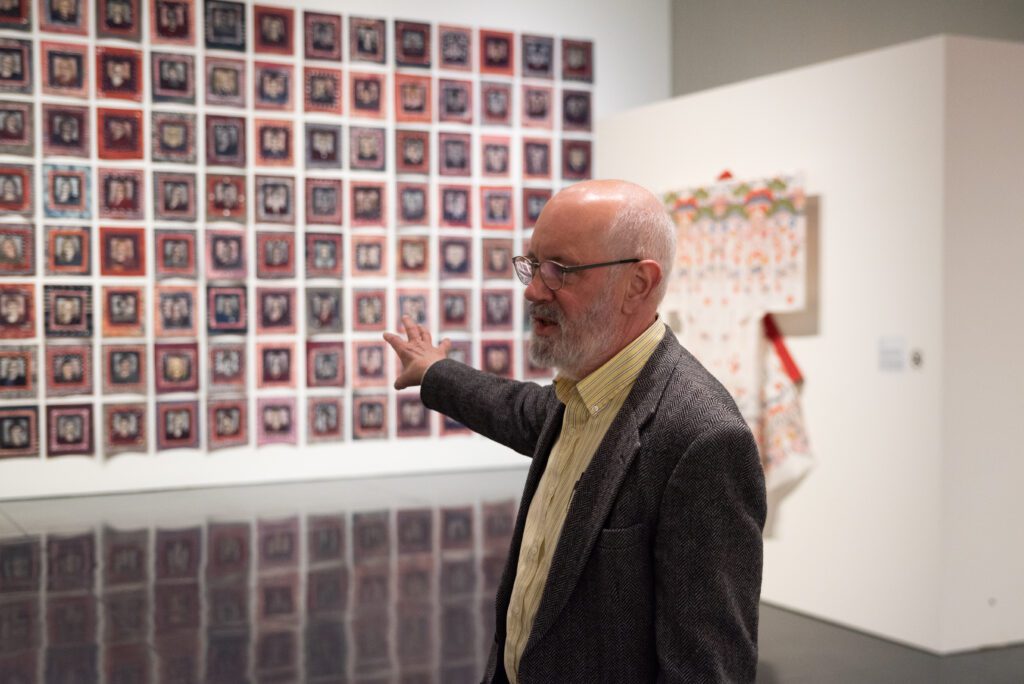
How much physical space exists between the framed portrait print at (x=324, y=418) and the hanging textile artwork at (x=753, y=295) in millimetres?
4938

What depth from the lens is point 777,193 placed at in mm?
6836

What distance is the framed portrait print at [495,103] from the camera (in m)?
12.2

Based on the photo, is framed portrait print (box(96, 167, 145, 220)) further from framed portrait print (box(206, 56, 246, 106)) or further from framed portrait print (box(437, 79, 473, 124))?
framed portrait print (box(437, 79, 473, 124))

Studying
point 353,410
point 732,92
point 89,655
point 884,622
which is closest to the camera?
point 89,655

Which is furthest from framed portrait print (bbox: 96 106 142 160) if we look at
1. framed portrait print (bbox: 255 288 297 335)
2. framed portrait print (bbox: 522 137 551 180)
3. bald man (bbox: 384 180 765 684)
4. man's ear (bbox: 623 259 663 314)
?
man's ear (bbox: 623 259 663 314)

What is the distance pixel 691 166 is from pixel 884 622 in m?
3.05

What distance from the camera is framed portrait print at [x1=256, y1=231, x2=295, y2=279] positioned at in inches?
442

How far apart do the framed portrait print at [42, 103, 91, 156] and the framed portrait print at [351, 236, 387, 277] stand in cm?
258

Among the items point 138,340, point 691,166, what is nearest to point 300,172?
point 138,340

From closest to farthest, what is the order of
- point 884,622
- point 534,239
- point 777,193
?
point 534,239 < point 884,622 < point 777,193

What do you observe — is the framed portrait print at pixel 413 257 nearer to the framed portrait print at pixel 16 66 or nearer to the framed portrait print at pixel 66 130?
the framed portrait print at pixel 66 130

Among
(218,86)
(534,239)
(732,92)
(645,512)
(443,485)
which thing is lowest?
(443,485)

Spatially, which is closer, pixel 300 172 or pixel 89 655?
pixel 89 655

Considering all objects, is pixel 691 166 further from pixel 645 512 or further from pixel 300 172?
pixel 645 512
